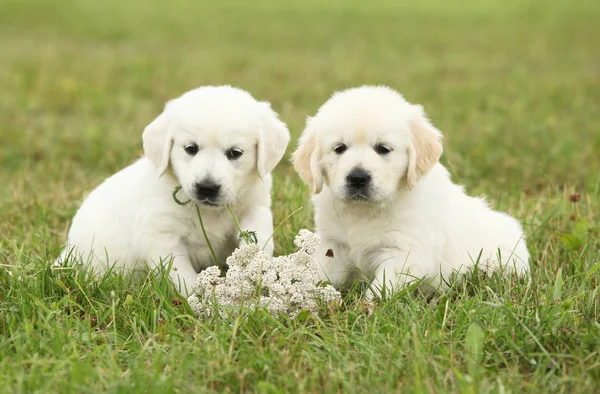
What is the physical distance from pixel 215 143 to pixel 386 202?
0.96 m

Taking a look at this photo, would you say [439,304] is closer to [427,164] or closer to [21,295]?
[427,164]

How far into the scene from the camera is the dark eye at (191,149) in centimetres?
413

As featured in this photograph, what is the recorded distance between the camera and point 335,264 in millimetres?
4422

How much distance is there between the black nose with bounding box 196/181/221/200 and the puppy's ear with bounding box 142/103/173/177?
11.4 inches

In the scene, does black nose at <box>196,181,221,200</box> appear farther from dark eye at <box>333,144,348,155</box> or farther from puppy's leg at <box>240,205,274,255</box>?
dark eye at <box>333,144,348,155</box>

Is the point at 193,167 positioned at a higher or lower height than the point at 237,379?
higher

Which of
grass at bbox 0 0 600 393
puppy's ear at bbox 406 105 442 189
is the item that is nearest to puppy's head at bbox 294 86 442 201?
puppy's ear at bbox 406 105 442 189

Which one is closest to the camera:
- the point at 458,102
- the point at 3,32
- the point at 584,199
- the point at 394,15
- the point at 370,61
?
the point at 584,199

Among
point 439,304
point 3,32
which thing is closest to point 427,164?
point 439,304

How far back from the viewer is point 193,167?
13.3 feet

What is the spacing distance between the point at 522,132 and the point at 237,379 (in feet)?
20.8

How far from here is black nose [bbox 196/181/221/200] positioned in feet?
13.2

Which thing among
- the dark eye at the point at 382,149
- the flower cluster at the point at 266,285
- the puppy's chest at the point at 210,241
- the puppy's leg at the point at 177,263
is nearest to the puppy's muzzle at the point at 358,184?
the dark eye at the point at 382,149

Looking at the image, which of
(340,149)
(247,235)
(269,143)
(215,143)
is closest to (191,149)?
(215,143)
